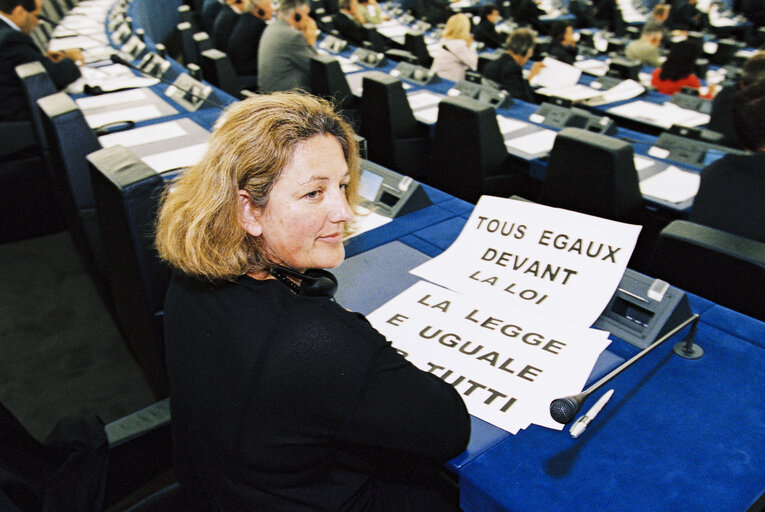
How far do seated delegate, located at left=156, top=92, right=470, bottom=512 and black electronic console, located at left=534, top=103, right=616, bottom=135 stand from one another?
2.18 metres

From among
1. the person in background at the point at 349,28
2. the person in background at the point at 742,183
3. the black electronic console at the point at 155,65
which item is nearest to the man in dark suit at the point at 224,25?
the person in background at the point at 349,28

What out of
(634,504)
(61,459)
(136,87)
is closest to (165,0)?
(136,87)

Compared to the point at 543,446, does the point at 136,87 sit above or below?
below

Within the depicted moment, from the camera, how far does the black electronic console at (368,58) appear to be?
457cm

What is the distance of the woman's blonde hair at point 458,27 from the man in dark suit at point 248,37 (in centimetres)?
166

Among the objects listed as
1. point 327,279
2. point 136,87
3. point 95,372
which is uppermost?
point 327,279

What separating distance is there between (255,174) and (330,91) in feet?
8.97

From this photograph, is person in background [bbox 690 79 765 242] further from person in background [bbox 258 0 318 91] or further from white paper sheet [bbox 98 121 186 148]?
person in background [bbox 258 0 318 91]

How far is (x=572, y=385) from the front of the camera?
921 millimetres

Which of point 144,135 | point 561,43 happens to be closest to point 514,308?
point 144,135

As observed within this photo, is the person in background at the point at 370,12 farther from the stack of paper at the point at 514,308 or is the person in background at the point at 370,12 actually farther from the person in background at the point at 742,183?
the stack of paper at the point at 514,308

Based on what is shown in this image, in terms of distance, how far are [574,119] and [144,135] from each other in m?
2.15

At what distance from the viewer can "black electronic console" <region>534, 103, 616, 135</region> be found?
9.13 ft

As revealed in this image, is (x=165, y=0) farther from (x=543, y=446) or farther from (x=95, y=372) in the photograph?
(x=543, y=446)
